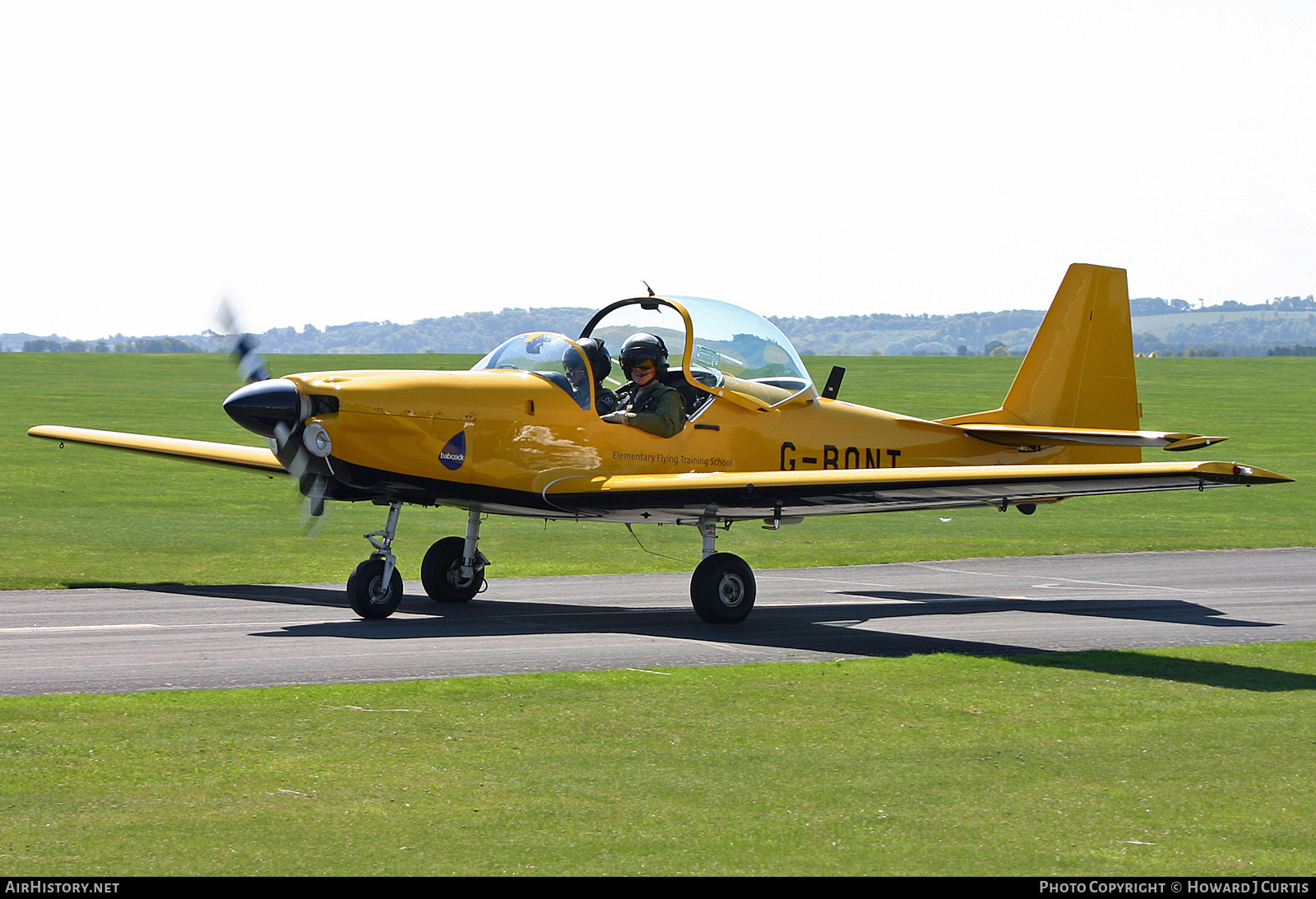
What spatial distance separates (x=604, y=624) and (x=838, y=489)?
269 centimetres

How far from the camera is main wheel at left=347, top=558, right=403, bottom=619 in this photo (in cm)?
1370

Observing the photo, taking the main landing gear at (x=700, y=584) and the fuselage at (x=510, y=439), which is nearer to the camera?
the fuselage at (x=510, y=439)

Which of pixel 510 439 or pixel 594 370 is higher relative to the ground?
pixel 594 370

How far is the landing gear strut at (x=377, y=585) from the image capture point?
13.7 metres

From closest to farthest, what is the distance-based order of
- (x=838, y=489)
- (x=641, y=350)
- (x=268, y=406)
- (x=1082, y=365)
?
(x=268, y=406) → (x=838, y=489) → (x=641, y=350) → (x=1082, y=365)

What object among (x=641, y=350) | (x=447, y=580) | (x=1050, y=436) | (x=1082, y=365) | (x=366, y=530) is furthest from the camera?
(x=366, y=530)

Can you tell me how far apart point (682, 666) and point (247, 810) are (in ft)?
16.3

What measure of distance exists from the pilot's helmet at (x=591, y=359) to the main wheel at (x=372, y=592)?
9.11ft

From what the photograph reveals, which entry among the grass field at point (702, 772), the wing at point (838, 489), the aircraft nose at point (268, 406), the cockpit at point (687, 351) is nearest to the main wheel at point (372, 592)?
the aircraft nose at point (268, 406)

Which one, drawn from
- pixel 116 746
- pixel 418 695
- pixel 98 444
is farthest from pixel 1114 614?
pixel 98 444

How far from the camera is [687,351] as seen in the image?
14898 millimetres

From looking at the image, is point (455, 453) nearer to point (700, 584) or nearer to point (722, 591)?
A: point (700, 584)

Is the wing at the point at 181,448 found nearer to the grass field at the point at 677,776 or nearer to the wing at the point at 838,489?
the wing at the point at 838,489

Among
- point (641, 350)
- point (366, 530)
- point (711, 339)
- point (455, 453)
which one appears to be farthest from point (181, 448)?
point (711, 339)
